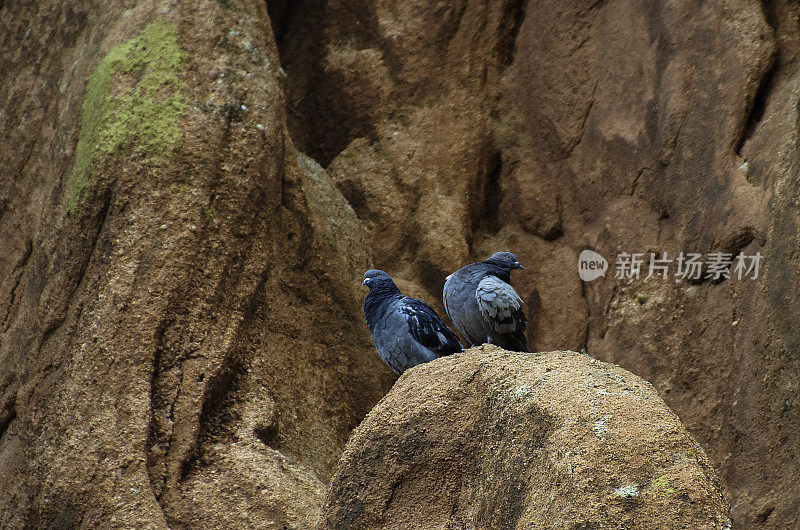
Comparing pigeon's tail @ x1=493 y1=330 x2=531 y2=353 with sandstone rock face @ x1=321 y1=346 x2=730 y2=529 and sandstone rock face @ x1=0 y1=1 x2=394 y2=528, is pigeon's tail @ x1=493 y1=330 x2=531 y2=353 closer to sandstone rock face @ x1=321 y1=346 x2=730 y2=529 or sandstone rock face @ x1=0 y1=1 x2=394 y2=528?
sandstone rock face @ x1=0 y1=1 x2=394 y2=528

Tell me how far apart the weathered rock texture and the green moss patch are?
3 cm

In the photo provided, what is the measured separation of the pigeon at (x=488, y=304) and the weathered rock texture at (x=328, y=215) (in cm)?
124

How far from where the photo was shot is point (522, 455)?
156 inches

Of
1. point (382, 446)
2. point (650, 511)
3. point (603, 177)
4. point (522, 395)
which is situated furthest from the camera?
point (603, 177)

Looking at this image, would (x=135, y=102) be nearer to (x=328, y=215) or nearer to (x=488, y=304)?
(x=328, y=215)

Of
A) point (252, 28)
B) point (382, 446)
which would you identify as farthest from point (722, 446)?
point (252, 28)

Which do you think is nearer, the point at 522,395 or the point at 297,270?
the point at 522,395

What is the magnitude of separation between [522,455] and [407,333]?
272cm

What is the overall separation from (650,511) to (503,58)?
6.37 metres

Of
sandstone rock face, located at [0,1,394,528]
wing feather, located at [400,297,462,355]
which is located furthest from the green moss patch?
wing feather, located at [400,297,462,355]

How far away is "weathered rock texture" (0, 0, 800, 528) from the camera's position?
19.2ft

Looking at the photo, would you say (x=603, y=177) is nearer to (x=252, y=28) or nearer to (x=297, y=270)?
(x=297, y=270)

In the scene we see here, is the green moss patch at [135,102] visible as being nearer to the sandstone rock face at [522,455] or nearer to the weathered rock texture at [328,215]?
the weathered rock texture at [328,215]

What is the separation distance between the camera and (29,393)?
6344 millimetres
